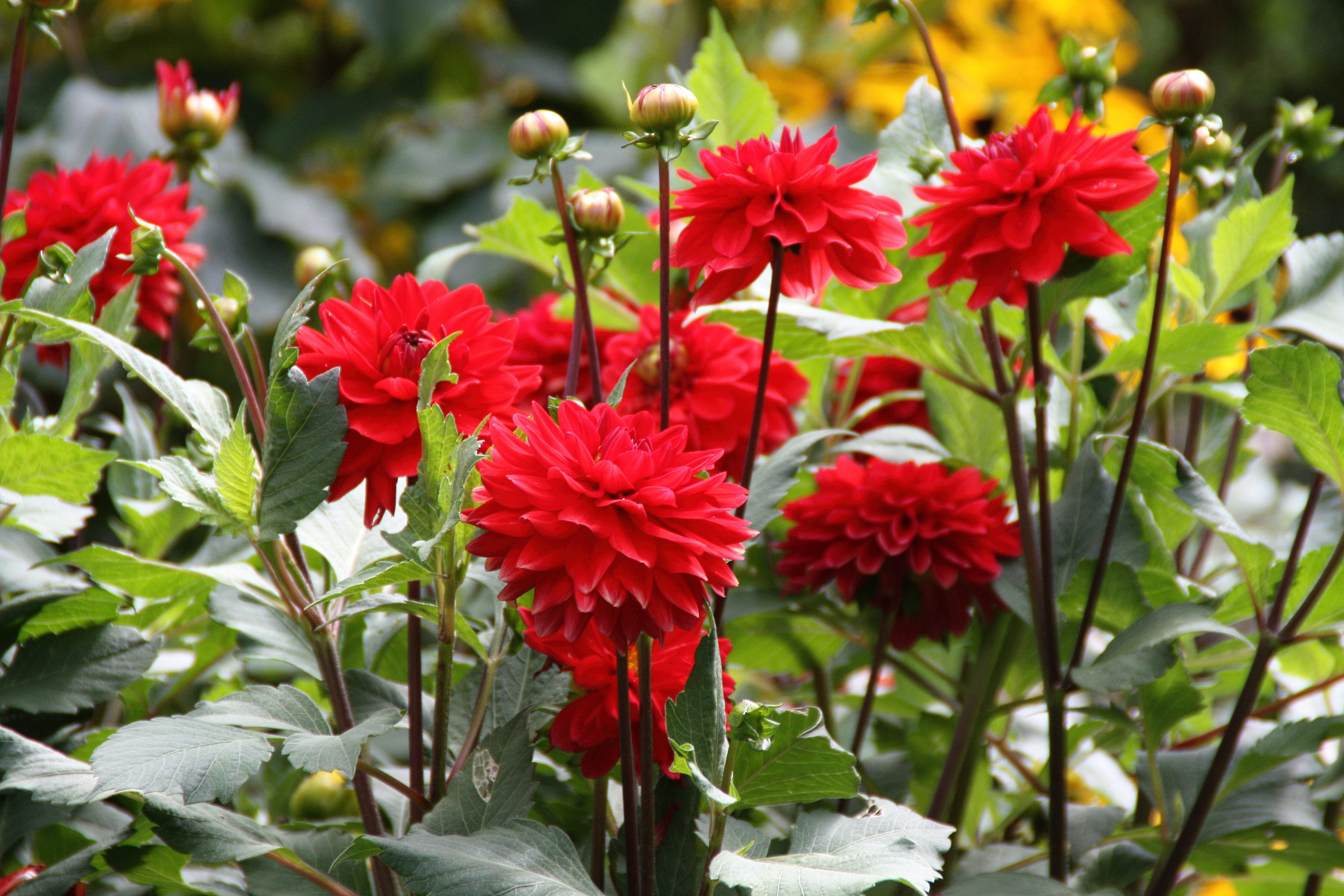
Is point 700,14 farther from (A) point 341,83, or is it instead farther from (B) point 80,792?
(B) point 80,792

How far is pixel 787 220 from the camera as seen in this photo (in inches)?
13.3

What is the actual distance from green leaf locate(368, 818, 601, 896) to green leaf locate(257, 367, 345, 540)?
3.6 inches

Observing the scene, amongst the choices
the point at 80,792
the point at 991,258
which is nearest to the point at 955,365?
the point at 991,258

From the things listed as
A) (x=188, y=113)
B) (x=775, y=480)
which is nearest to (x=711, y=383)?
(x=775, y=480)

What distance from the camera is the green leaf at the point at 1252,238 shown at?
42cm

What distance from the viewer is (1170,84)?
362 millimetres

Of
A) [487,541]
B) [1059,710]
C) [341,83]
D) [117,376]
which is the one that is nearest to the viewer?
[487,541]

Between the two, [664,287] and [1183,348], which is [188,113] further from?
[1183,348]

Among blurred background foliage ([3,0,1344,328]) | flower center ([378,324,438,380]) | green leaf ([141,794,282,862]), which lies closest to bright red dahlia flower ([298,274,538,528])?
flower center ([378,324,438,380])

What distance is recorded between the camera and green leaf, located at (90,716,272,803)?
0.28 m

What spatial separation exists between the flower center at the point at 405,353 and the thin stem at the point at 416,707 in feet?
0.22

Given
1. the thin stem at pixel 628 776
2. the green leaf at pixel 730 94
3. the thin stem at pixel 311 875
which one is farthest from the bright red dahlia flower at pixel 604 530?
the green leaf at pixel 730 94

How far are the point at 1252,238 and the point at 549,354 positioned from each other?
0.96ft

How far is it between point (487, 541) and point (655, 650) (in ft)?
0.29
